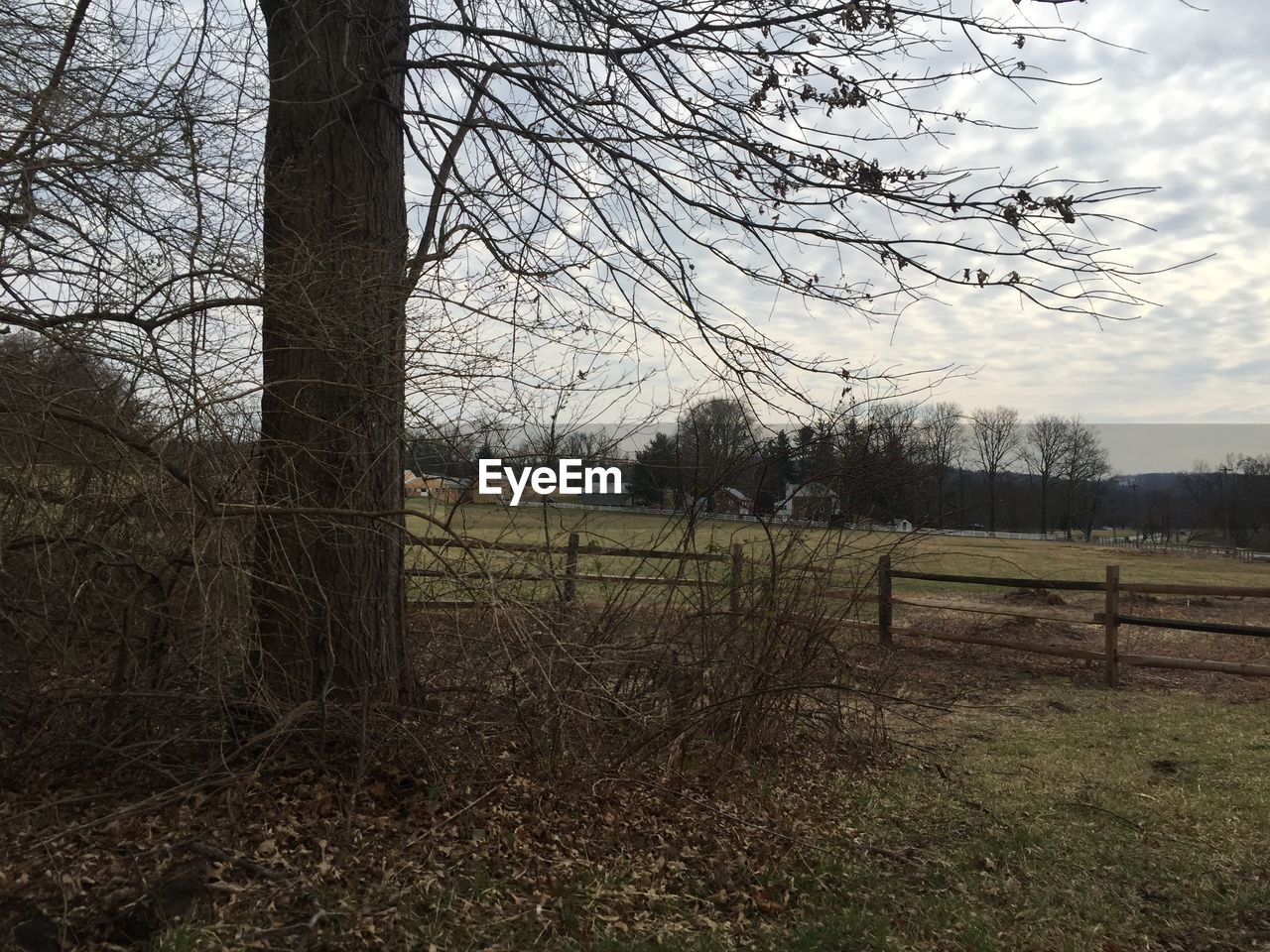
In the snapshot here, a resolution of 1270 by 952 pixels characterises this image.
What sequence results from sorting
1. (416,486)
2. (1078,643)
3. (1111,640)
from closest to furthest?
(416,486), (1111,640), (1078,643)

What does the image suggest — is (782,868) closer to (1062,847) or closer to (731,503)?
(1062,847)

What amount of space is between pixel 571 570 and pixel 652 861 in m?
1.75

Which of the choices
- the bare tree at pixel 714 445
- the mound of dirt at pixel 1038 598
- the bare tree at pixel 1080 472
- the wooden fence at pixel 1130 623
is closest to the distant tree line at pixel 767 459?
the bare tree at pixel 714 445

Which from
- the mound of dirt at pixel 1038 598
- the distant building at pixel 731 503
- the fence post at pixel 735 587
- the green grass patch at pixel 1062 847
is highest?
the distant building at pixel 731 503

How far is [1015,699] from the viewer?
32.2 ft

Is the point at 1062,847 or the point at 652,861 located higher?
the point at 652,861

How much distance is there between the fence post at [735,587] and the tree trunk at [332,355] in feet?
6.69

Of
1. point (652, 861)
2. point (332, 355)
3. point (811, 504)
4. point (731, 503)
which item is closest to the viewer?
point (652, 861)

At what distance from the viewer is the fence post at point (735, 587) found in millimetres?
6129

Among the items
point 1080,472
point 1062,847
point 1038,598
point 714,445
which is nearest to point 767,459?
point 714,445

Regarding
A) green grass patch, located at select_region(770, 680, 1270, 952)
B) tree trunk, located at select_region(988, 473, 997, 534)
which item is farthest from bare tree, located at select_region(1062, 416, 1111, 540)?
green grass patch, located at select_region(770, 680, 1270, 952)

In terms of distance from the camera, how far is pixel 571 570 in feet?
18.8

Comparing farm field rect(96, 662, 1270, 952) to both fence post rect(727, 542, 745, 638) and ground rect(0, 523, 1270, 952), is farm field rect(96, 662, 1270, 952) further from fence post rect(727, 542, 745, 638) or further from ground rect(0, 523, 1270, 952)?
fence post rect(727, 542, 745, 638)

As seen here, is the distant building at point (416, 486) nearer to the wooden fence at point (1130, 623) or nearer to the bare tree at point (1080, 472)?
the wooden fence at point (1130, 623)
